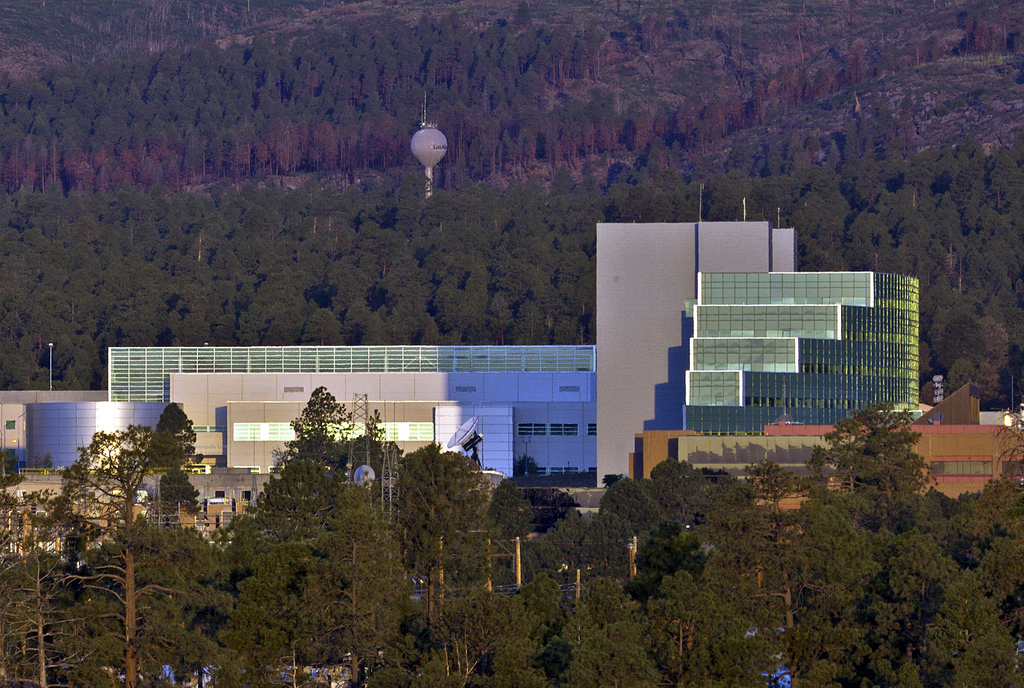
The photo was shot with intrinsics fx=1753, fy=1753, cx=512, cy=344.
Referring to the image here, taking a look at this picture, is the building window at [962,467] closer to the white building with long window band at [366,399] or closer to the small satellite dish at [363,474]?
the small satellite dish at [363,474]

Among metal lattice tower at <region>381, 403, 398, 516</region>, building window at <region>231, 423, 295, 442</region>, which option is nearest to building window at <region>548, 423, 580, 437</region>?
metal lattice tower at <region>381, 403, 398, 516</region>

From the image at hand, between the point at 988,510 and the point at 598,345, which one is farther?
the point at 598,345

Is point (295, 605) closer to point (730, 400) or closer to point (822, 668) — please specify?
point (822, 668)

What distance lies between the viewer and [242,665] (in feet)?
193

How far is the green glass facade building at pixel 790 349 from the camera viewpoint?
5635 inches

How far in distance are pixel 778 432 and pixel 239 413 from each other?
52.9m

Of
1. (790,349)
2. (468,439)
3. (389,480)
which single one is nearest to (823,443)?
(790,349)

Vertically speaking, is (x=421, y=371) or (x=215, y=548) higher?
(x=421, y=371)

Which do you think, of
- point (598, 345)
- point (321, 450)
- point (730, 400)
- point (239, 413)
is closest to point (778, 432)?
point (730, 400)

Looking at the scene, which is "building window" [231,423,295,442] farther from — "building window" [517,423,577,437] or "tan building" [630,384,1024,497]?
"tan building" [630,384,1024,497]

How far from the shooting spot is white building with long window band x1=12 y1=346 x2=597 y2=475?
160 m

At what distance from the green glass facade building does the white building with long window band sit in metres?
18.4

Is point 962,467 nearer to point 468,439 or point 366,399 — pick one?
point 468,439

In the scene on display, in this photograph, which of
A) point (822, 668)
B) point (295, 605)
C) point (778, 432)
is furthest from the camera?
point (778, 432)
